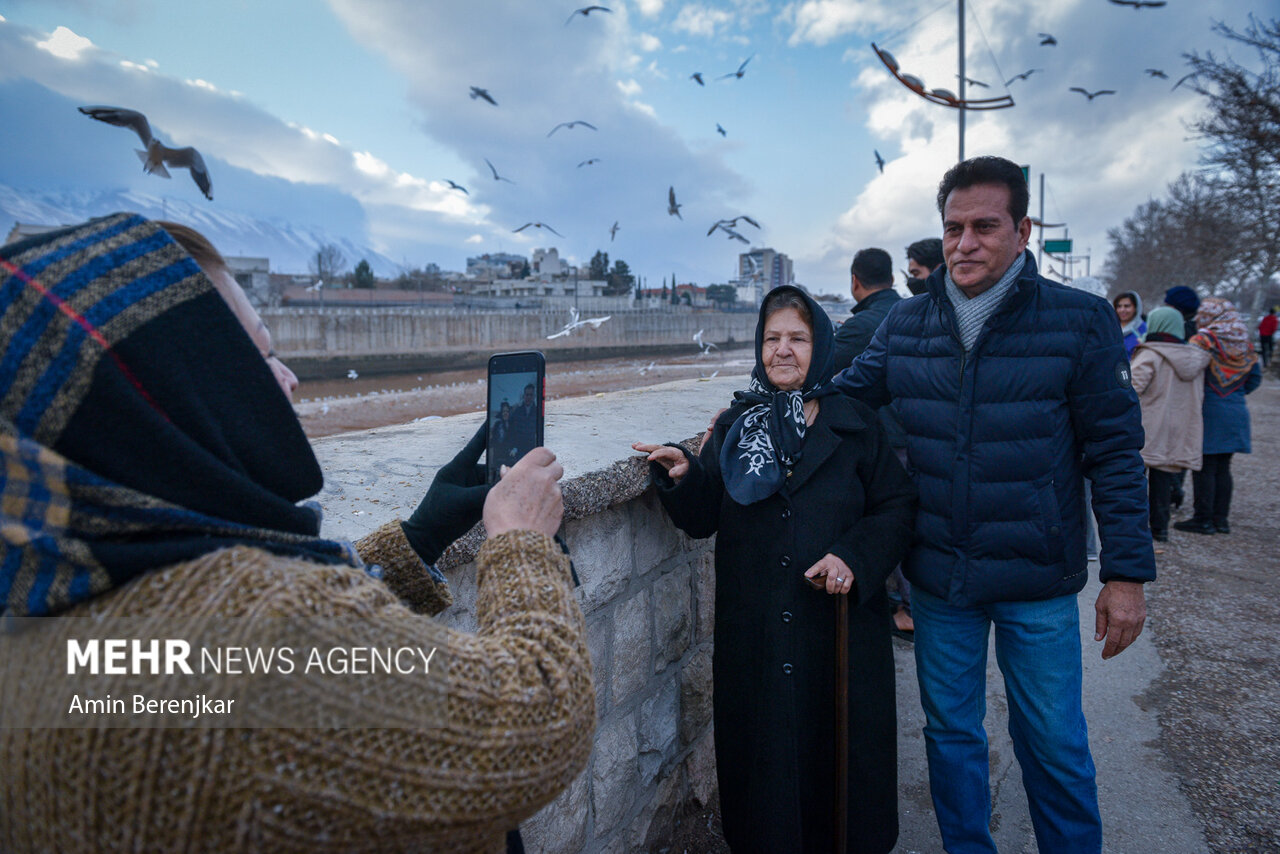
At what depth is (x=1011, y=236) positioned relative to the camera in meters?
2.10

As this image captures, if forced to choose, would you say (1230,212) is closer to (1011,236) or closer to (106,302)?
(1011,236)

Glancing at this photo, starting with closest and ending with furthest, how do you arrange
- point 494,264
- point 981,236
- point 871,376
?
point 981,236, point 871,376, point 494,264

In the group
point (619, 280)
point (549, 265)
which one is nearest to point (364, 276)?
point (549, 265)

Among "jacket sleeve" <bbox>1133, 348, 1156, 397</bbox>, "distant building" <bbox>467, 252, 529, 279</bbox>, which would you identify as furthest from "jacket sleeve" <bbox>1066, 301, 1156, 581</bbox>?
"distant building" <bbox>467, 252, 529, 279</bbox>

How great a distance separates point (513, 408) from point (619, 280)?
247ft

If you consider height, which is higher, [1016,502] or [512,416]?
[512,416]

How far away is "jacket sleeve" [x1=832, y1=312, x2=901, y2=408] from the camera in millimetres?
2441

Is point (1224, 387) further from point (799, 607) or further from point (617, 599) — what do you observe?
point (617, 599)

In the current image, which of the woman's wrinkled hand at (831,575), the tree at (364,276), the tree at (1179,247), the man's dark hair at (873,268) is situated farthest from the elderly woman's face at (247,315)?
the tree at (364,276)

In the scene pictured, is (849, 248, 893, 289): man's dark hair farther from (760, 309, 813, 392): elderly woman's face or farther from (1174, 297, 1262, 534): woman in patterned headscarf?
(1174, 297, 1262, 534): woman in patterned headscarf

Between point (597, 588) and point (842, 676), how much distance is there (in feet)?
2.55

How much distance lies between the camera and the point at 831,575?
6.21 feet

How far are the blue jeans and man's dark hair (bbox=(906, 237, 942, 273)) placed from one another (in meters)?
2.62

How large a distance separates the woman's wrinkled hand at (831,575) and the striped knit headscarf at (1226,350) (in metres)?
5.45
